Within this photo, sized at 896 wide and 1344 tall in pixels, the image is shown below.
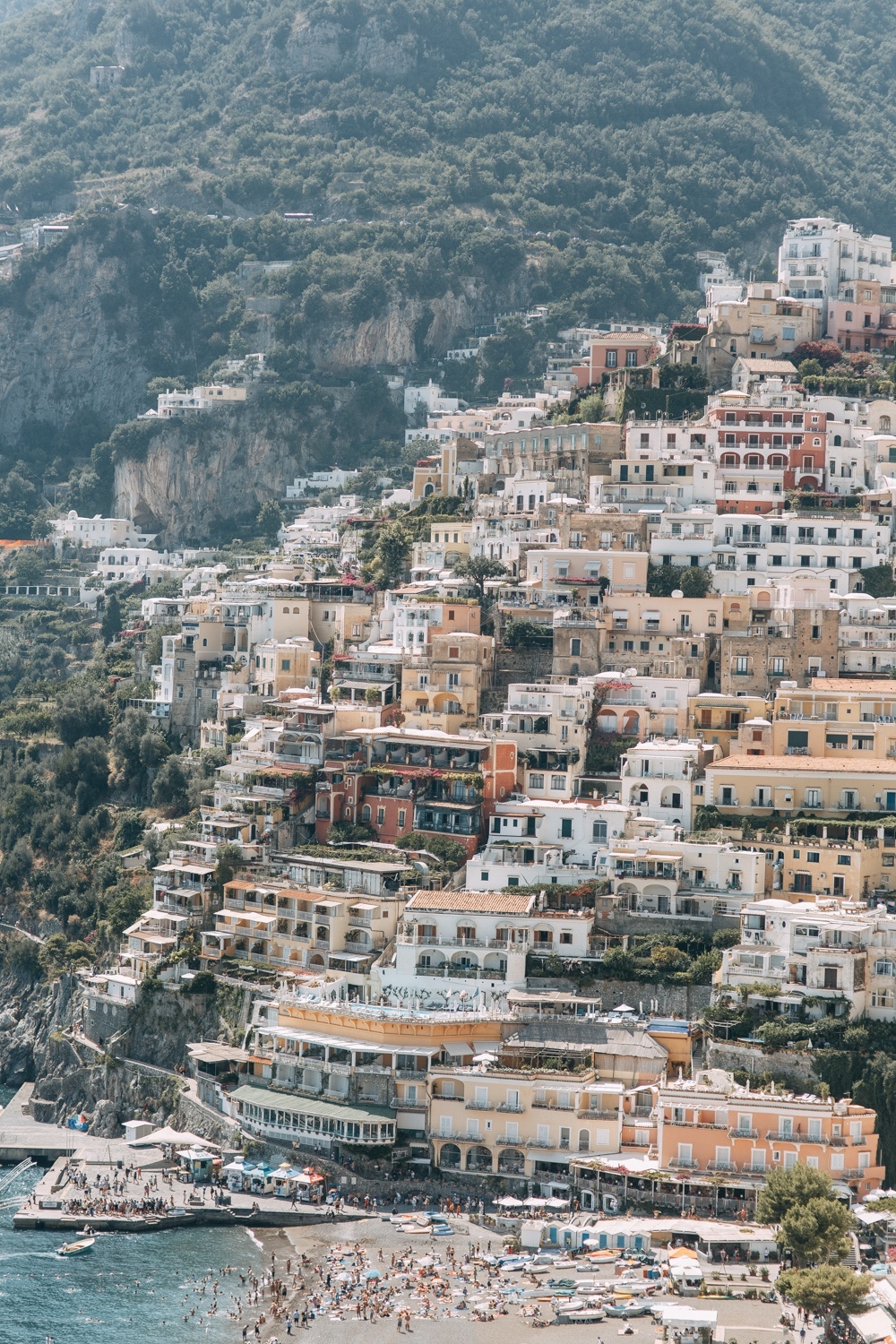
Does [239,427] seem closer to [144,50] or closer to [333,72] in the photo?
[333,72]

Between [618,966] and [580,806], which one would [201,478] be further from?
[618,966]

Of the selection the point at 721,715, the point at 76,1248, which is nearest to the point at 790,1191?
the point at 76,1248

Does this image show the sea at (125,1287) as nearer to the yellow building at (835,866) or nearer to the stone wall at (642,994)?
the stone wall at (642,994)

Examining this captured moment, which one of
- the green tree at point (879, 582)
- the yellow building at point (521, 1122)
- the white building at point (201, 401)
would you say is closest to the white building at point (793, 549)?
the green tree at point (879, 582)

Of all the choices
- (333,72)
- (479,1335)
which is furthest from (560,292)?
(479,1335)

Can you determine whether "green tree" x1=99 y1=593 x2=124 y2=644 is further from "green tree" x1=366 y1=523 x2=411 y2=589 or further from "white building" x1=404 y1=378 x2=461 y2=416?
"white building" x1=404 y1=378 x2=461 y2=416
